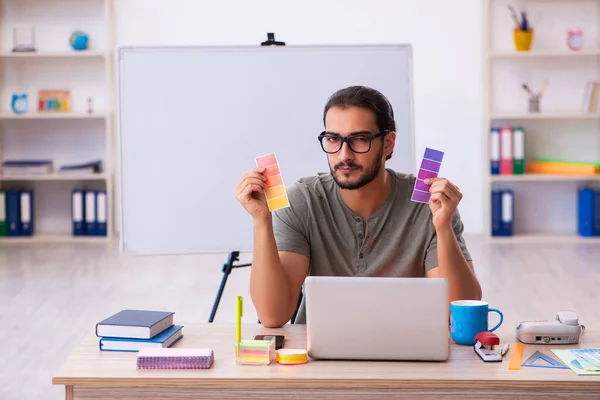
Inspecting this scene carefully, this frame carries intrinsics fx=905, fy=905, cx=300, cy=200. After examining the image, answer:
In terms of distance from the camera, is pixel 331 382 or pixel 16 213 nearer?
pixel 331 382

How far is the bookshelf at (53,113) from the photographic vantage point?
260 inches

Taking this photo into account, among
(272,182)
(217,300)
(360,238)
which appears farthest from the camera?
(217,300)

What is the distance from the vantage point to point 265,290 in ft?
7.16

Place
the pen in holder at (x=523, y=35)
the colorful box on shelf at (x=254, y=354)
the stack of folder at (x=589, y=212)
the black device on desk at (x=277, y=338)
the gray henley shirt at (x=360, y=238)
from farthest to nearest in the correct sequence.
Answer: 1. the stack of folder at (x=589, y=212)
2. the pen in holder at (x=523, y=35)
3. the gray henley shirt at (x=360, y=238)
4. the black device on desk at (x=277, y=338)
5. the colorful box on shelf at (x=254, y=354)

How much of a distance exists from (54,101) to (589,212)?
396 cm

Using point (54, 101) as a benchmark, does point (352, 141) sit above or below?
below

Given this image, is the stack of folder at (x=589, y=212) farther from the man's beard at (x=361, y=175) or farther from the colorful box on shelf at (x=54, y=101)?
the man's beard at (x=361, y=175)

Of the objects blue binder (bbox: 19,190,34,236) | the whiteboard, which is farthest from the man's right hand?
blue binder (bbox: 19,190,34,236)

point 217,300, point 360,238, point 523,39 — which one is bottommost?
point 217,300

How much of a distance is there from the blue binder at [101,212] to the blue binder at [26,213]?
498mm

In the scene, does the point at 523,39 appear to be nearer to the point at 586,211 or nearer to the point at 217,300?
the point at 586,211

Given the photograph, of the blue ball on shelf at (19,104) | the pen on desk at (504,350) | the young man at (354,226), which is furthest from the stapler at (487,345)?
the blue ball on shelf at (19,104)

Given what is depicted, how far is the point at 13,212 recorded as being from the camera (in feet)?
21.7

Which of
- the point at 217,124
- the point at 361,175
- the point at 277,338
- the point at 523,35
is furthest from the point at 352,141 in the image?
the point at 523,35
